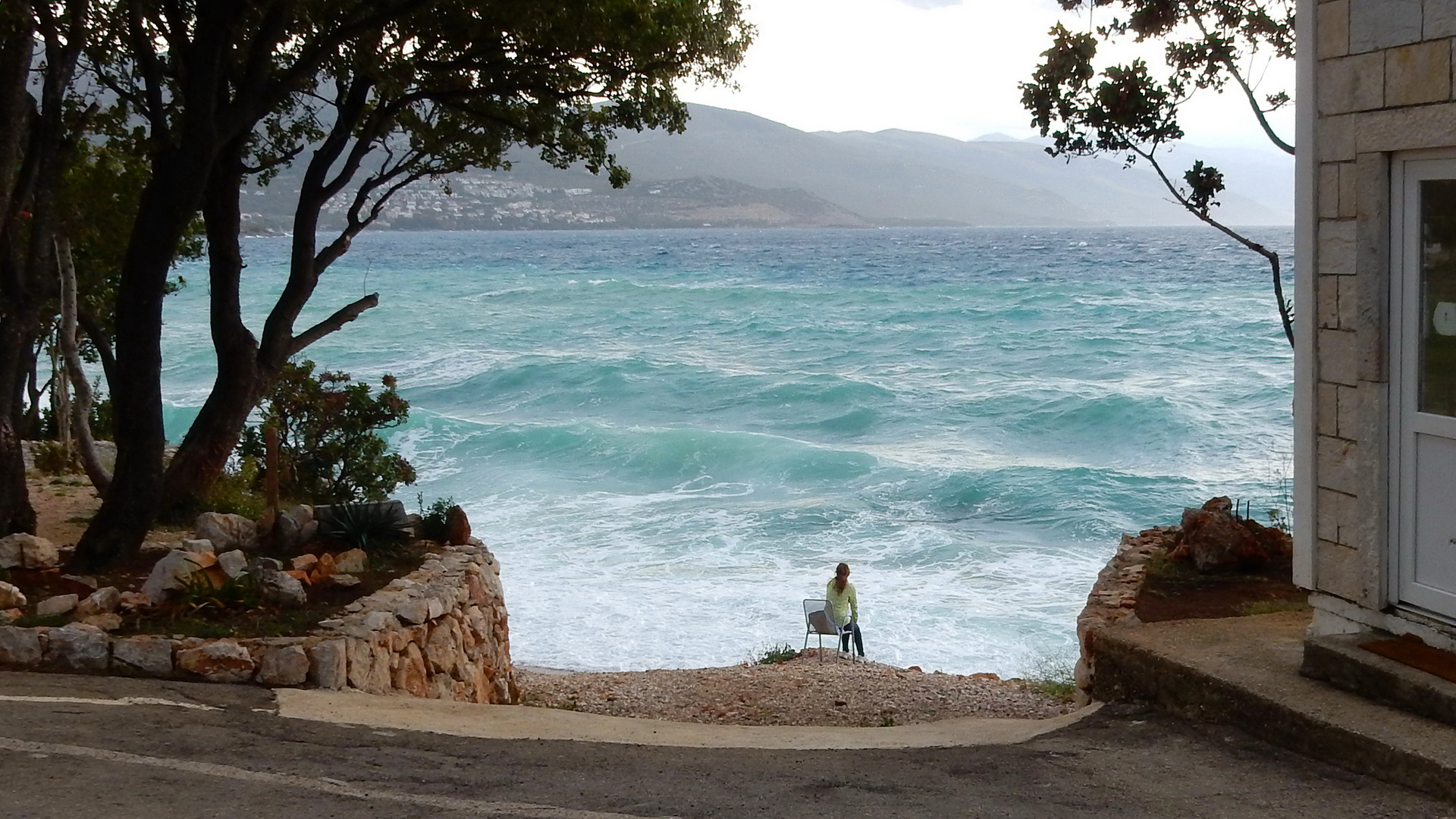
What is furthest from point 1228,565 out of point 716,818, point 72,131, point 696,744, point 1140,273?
point 1140,273

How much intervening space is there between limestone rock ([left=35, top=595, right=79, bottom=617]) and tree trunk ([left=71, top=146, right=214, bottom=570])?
1328 mm

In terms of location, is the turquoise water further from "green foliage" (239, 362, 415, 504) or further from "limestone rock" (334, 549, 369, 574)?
"limestone rock" (334, 549, 369, 574)

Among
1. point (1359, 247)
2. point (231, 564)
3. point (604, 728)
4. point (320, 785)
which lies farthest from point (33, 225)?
point (1359, 247)

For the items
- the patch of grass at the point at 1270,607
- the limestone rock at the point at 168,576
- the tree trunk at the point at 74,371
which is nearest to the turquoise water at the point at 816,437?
the tree trunk at the point at 74,371

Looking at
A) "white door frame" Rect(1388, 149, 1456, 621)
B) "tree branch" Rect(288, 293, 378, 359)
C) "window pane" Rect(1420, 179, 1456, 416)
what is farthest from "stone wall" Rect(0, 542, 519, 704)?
"window pane" Rect(1420, 179, 1456, 416)

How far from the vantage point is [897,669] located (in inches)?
481

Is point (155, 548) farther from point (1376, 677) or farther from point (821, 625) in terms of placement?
point (1376, 677)

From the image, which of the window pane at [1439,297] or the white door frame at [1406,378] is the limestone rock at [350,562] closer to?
the white door frame at [1406,378]

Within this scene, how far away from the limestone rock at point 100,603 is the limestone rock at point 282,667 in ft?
4.62

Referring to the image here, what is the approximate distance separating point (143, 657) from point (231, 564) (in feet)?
4.18

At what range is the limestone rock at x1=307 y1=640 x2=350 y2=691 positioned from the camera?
7113 millimetres

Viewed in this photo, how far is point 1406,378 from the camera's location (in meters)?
5.51

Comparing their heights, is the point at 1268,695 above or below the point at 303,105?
below

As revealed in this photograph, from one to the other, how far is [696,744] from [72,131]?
25.6 feet
